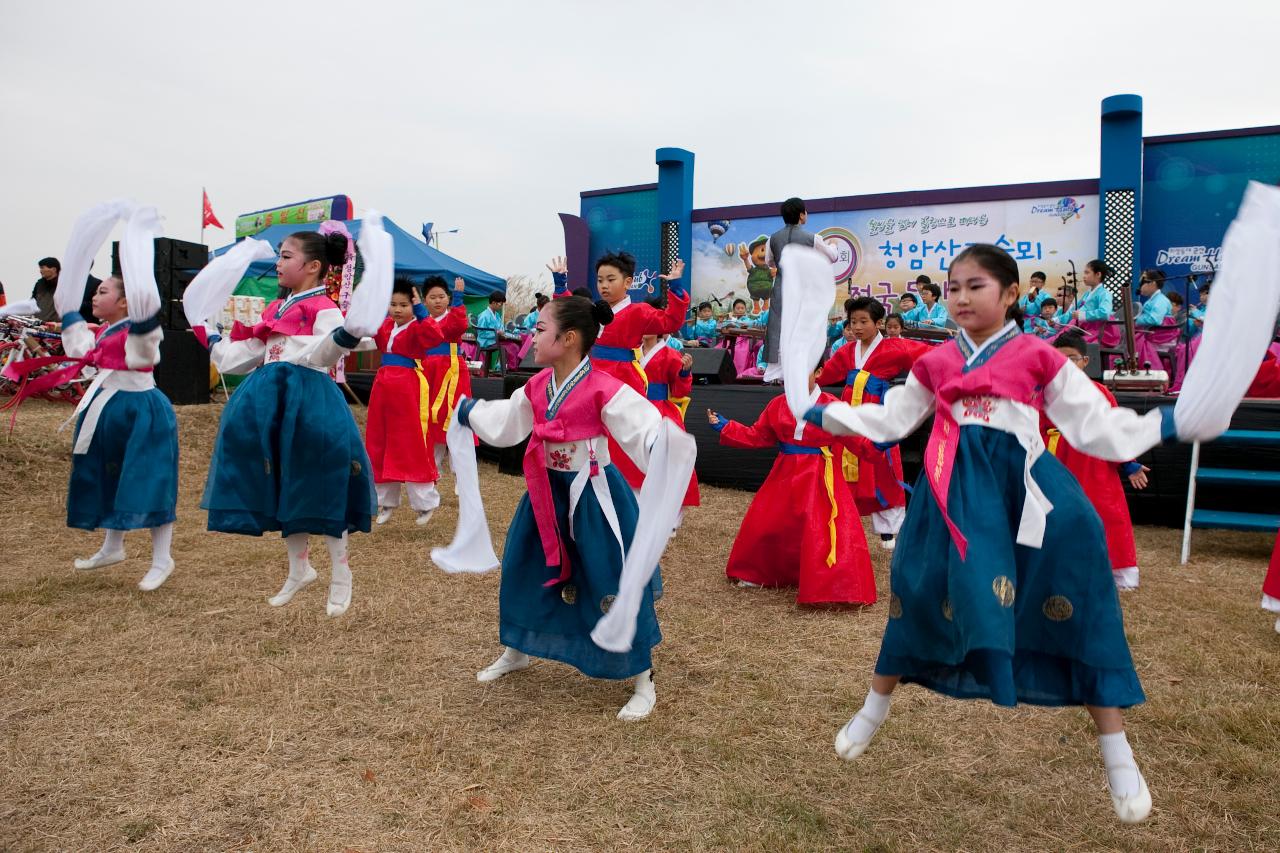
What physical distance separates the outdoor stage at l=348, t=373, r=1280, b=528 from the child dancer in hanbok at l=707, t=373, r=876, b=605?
3.81 ft

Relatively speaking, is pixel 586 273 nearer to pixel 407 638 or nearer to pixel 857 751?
pixel 407 638

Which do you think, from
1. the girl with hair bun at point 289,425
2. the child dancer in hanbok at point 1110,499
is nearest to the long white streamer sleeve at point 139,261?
the girl with hair bun at point 289,425

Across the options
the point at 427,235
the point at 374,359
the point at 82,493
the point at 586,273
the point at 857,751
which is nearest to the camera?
the point at 857,751

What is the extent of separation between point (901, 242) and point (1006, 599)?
11514 millimetres

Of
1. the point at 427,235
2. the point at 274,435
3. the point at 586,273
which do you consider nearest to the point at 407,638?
the point at 274,435

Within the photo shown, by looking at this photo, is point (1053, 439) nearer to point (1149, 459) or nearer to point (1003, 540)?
point (1149, 459)

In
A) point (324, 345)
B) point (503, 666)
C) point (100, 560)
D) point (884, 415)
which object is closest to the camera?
point (884, 415)

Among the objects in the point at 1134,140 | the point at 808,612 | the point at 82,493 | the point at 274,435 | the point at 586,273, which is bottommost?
the point at 808,612

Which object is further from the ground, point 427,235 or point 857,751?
point 427,235

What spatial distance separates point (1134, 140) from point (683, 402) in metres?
7.86

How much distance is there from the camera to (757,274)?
14.5 metres

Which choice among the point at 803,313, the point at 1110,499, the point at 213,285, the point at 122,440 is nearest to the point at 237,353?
the point at 213,285

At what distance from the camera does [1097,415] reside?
248 centimetres

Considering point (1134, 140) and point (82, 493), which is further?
point (1134, 140)
